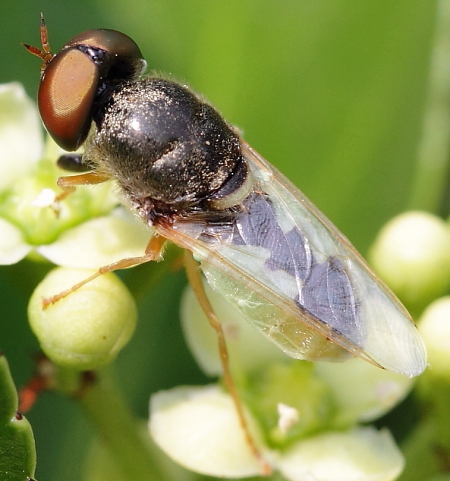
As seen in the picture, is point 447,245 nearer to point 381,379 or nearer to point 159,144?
point 381,379

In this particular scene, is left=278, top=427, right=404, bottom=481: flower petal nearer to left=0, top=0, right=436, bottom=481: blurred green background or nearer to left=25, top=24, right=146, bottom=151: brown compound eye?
left=0, top=0, right=436, bottom=481: blurred green background

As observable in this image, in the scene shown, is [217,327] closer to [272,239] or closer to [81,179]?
[272,239]

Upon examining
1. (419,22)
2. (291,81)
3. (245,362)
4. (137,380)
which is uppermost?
(419,22)

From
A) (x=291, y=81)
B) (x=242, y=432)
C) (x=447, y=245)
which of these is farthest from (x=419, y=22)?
(x=242, y=432)

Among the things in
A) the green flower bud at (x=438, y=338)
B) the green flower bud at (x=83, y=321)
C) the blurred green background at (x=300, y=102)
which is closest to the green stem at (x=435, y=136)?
the blurred green background at (x=300, y=102)

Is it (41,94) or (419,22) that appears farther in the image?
(419,22)

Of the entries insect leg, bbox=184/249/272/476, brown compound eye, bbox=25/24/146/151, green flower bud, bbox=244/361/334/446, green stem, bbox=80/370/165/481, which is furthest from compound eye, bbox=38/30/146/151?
green flower bud, bbox=244/361/334/446

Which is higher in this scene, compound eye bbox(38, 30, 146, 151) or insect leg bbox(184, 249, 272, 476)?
compound eye bbox(38, 30, 146, 151)
